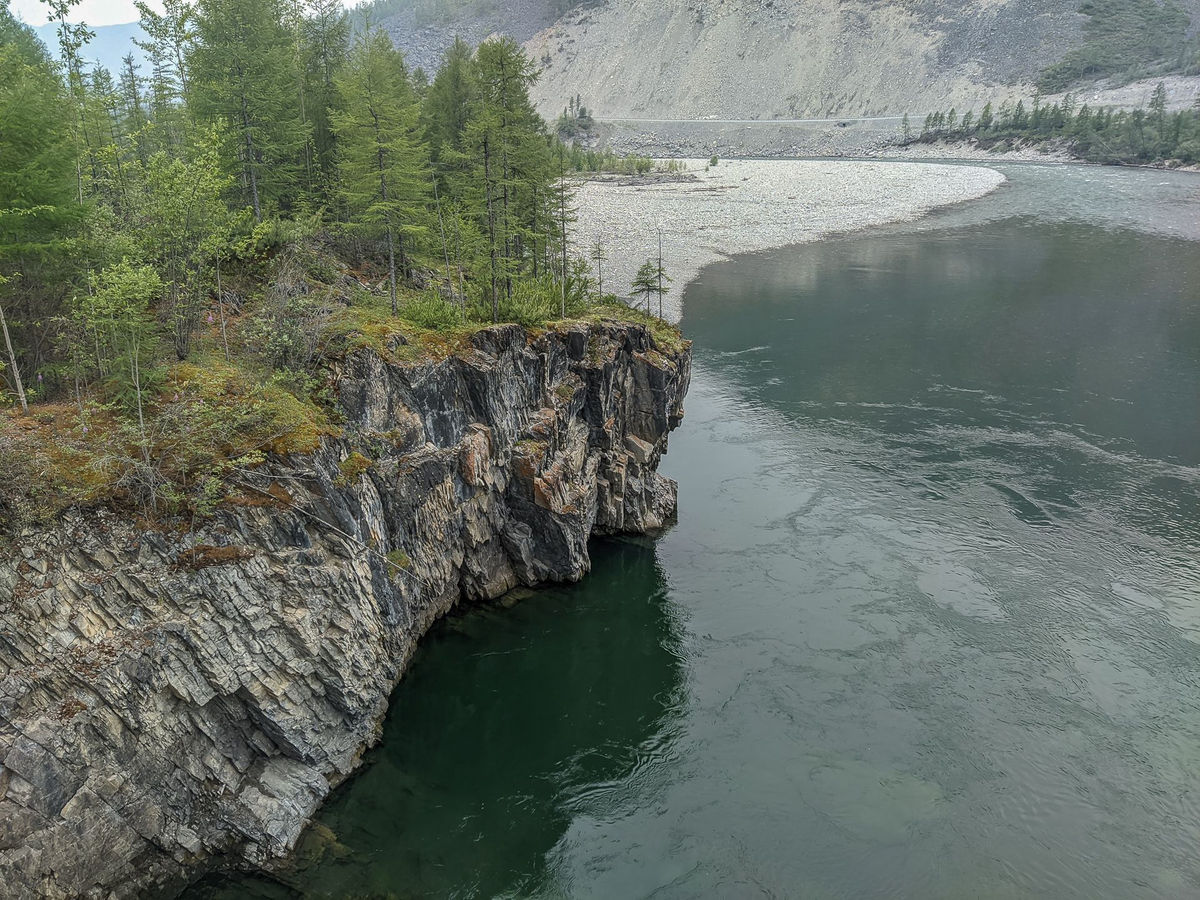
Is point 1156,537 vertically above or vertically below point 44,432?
below

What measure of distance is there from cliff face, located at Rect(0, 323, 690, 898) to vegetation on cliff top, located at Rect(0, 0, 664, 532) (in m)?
1.36

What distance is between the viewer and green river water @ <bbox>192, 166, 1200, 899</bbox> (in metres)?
23.1

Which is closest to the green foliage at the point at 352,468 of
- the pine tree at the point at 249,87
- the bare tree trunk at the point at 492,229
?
the bare tree trunk at the point at 492,229

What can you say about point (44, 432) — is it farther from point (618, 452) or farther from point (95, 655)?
point (618, 452)

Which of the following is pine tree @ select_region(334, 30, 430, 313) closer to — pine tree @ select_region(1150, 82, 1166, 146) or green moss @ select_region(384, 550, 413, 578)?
green moss @ select_region(384, 550, 413, 578)

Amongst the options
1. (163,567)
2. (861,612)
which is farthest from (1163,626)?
(163,567)

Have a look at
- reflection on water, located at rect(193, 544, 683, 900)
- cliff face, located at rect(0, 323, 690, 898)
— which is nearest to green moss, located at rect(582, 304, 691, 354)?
cliff face, located at rect(0, 323, 690, 898)

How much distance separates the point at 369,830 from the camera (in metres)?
23.2

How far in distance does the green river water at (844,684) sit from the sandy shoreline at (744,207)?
33.8 meters

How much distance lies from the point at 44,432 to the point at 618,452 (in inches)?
1021

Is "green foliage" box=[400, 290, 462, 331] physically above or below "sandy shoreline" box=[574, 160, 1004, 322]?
below

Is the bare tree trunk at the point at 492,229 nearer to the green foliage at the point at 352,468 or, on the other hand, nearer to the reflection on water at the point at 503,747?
the green foliage at the point at 352,468

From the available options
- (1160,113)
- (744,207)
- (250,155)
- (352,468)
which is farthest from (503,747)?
(1160,113)

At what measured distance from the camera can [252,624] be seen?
21.8 m
